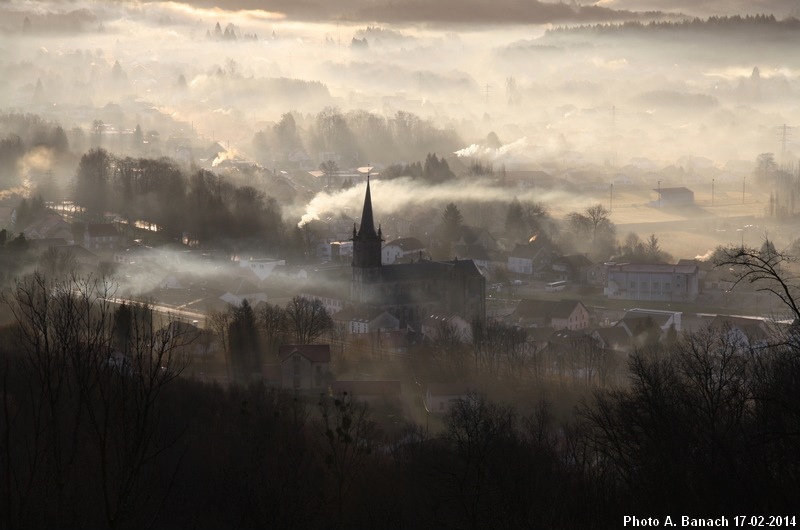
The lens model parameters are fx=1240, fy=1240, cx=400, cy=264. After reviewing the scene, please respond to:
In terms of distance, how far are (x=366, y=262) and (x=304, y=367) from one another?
540cm

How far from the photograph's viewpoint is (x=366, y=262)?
2116cm

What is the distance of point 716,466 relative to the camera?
740 cm

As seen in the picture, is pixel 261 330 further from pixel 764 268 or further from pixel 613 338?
pixel 764 268

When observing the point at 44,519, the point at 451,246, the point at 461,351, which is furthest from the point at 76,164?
the point at 44,519

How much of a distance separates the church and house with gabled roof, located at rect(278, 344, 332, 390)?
4599mm

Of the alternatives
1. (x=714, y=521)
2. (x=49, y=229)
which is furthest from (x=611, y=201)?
(x=714, y=521)

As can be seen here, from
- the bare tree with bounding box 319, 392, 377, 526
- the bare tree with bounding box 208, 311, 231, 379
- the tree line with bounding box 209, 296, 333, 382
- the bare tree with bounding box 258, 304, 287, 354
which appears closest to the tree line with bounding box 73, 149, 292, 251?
the tree line with bounding box 209, 296, 333, 382

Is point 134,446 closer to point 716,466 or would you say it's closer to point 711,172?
point 716,466

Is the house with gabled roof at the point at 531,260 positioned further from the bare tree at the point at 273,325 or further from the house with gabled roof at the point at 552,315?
the bare tree at the point at 273,325

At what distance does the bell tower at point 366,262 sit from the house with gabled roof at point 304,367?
4762mm

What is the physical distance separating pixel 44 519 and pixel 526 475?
3924 mm

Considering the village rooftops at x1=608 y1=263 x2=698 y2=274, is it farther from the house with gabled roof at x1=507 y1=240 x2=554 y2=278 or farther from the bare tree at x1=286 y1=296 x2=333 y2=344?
the bare tree at x1=286 y1=296 x2=333 y2=344

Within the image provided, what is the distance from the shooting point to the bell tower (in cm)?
2109

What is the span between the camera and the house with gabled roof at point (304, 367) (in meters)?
15.7
